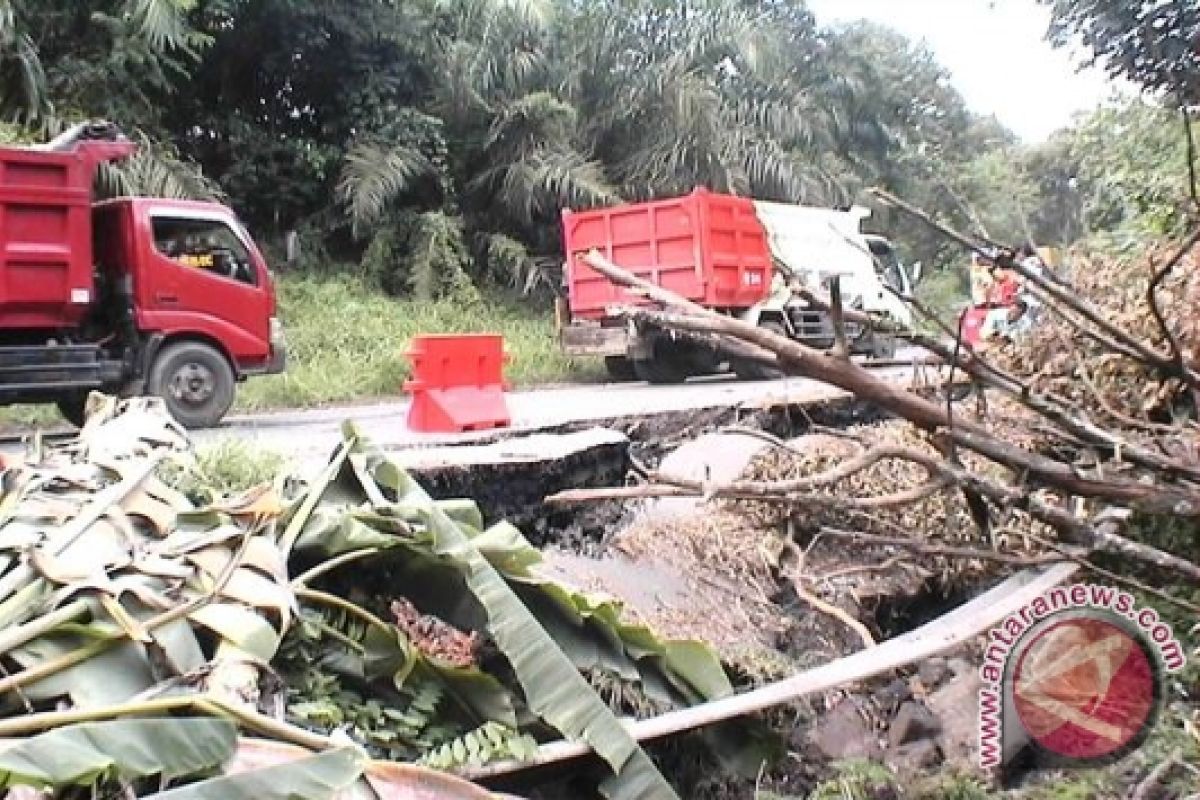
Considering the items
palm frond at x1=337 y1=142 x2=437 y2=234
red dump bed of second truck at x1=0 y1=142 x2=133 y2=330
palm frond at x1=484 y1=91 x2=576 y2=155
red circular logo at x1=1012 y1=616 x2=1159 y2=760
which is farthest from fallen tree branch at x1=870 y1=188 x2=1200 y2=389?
palm frond at x1=484 y1=91 x2=576 y2=155

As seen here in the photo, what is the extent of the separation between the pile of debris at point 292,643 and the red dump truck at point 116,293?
4782 mm

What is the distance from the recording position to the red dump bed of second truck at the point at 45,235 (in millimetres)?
8359

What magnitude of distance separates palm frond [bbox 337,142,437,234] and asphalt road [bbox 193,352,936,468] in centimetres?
572

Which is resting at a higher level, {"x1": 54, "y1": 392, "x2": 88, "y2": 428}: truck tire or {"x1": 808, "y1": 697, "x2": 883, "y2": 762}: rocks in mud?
{"x1": 54, "y1": 392, "x2": 88, "y2": 428}: truck tire

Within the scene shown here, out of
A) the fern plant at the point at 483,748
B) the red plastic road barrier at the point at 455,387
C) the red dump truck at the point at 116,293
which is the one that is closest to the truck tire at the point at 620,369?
the red dump truck at the point at 116,293

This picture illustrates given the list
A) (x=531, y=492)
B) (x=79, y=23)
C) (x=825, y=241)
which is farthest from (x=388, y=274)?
(x=531, y=492)

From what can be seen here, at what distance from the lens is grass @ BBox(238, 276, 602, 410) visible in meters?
13.1

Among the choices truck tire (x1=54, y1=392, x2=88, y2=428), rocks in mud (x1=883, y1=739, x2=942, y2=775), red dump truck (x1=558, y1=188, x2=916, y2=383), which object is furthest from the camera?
red dump truck (x1=558, y1=188, x2=916, y2=383)

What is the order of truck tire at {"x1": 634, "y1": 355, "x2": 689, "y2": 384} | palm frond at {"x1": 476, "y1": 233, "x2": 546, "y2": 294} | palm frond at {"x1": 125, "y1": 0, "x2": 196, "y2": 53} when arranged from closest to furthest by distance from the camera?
truck tire at {"x1": 634, "y1": 355, "x2": 689, "y2": 384}
palm frond at {"x1": 125, "y1": 0, "x2": 196, "y2": 53}
palm frond at {"x1": 476, "y1": 233, "x2": 546, "y2": 294}

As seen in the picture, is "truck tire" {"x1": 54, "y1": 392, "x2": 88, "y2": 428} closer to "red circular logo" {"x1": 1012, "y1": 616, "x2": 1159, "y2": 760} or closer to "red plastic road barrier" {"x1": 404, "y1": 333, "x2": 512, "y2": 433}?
"red plastic road barrier" {"x1": 404, "y1": 333, "x2": 512, "y2": 433}

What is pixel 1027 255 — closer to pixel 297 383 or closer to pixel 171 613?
pixel 171 613

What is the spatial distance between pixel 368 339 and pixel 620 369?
3.43 meters

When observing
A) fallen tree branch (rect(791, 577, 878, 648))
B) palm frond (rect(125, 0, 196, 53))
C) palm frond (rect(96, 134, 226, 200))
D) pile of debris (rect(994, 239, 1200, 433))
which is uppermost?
palm frond (rect(125, 0, 196, 53))

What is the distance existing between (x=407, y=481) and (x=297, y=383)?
9.47 metres
